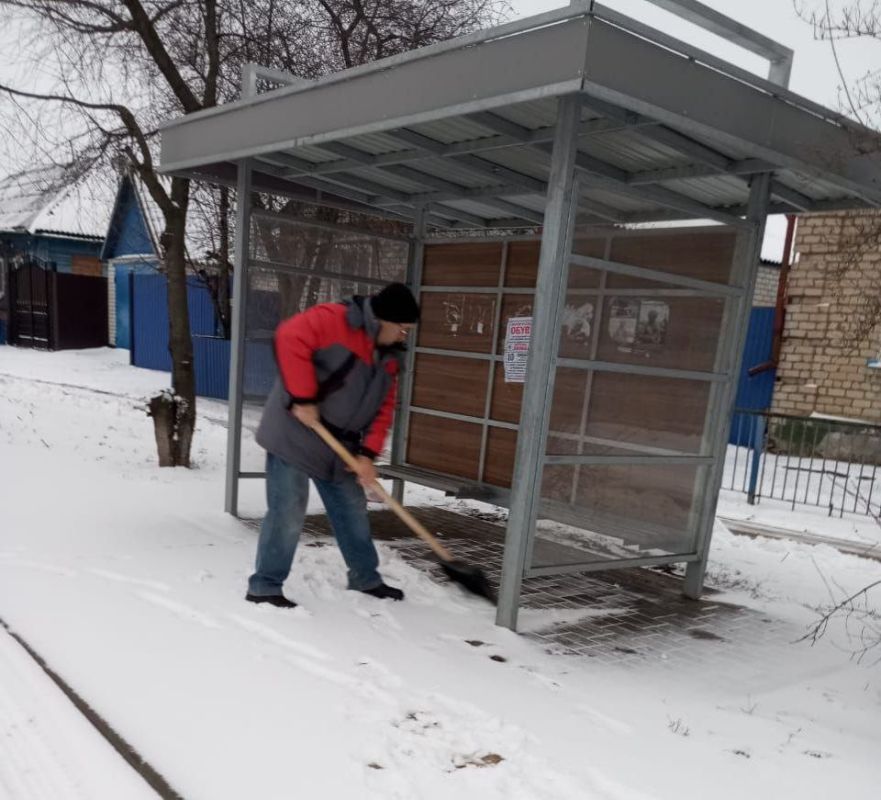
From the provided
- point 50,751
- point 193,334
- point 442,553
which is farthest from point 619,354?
point 193,334

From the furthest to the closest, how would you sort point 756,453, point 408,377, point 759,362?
point 759,362 → point 756,453 → point 408,377

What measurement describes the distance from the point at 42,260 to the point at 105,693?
22675 mm

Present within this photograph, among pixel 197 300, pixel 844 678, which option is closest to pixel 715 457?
pixel 844 678

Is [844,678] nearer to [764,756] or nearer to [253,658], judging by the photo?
[764,756]

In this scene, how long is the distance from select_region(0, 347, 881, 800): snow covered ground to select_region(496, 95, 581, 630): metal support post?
0.41m

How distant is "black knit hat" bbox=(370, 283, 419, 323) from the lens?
3617mm

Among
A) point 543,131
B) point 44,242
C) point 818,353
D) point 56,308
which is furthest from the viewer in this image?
point 44,242

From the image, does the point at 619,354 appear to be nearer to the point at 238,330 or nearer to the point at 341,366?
the point at 341,366

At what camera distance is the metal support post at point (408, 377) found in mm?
6277

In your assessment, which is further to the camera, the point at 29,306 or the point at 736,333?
the point at 29,306

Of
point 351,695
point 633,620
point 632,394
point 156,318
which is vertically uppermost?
point 632,394

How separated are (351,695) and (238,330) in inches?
126

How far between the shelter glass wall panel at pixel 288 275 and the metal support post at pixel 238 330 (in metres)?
0.06

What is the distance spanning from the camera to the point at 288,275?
5719 millimetres
